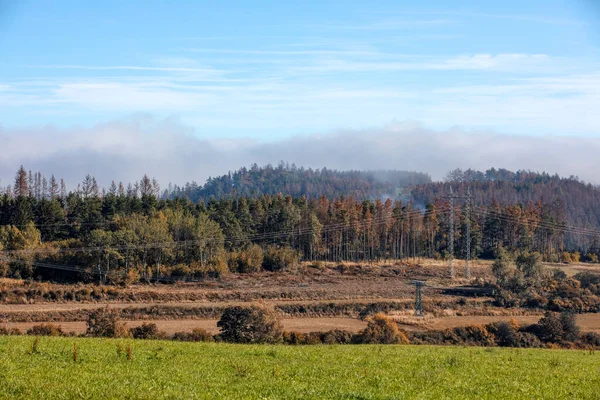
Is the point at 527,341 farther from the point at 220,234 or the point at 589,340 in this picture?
the point at 220,234

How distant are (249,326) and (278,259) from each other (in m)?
59.0

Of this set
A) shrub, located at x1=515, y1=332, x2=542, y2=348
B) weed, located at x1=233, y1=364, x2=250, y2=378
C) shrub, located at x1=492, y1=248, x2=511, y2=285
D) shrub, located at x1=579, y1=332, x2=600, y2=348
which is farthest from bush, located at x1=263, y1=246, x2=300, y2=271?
weed, located at x1=233, y1=364, x2=250, y2=378

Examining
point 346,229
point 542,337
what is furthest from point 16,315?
point 346,229

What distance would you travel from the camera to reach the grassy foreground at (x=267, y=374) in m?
14.0

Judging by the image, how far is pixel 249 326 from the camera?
32094 millimetres

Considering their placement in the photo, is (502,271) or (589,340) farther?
(502,271)

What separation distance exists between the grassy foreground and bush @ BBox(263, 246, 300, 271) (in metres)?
67.9

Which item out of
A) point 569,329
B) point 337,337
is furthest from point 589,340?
point 337,337

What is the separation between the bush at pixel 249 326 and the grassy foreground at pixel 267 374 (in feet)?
28.6

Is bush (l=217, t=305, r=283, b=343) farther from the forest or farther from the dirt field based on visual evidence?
the forest

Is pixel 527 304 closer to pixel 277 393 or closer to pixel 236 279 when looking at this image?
pixel 236 279

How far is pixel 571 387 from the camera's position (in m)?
16.9

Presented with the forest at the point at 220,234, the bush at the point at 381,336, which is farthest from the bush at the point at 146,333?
the forest at the point at 220,234

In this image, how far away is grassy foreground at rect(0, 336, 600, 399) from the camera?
14008 millimetres
